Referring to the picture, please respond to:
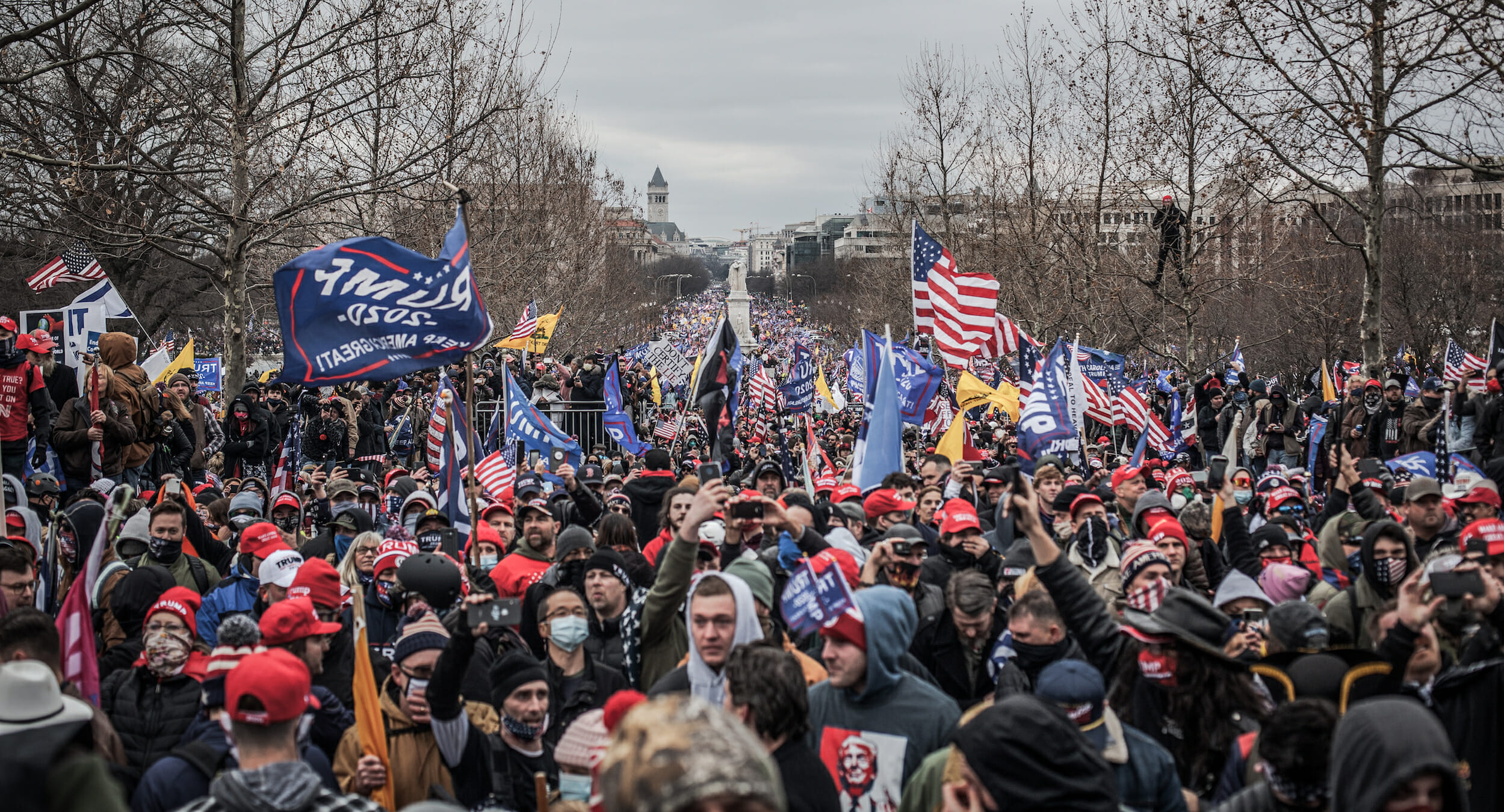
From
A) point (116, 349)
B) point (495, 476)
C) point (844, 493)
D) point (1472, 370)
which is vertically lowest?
point (844, 493)

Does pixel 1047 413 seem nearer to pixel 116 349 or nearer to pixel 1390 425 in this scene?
pixel 1390 425

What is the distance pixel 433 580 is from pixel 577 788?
2.21 meters

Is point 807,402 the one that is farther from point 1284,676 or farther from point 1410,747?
point 1410,747

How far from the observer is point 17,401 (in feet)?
31.2

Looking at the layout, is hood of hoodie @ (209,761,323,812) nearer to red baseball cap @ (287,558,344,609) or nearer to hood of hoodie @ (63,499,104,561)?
red baseball cap @ (287,558,344,609)

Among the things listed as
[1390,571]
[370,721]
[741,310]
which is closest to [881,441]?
[1390,571]

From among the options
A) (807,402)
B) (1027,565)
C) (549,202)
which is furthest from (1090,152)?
(1027,565)

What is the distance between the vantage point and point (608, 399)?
15766 mm

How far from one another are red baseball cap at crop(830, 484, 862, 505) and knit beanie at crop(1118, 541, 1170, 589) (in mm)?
3869

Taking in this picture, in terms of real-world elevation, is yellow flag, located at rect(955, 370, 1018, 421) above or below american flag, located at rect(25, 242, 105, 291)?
below

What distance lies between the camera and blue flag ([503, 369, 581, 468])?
11.7 metres

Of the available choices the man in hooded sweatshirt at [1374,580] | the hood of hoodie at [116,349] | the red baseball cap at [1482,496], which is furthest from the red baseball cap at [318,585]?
the red baseball cap at [1482,496]

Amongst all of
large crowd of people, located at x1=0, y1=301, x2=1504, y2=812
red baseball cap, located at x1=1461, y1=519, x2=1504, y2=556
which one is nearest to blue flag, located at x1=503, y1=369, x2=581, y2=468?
large crowd of people, located at x1=0, y1=301, x2=1504, y2=812

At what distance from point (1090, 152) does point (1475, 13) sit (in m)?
18.6
